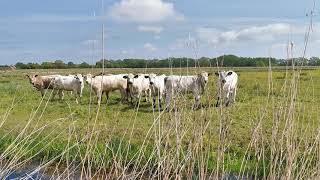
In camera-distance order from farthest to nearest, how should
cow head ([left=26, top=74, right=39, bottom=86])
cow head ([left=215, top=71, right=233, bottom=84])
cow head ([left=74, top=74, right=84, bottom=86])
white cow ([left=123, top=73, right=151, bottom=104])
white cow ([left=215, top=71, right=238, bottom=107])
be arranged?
1. cow head ([left=26, top=74, right=39, bottom=86])
2. cow head ([left=74, top=74, right=84, bottom=86])
3. white cow ([left=123, top=73, right=151, bottom=104])
4. white cow ([left=215, top=71, right=238, bottom=107])
5. cow head ([left=215, top=71, right=233, bottom=84])

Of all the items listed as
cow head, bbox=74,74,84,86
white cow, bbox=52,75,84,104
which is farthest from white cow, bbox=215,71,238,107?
white cow, bbox=52,75,84,104

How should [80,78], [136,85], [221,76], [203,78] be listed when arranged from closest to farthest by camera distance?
[221,76], [203,78], [136,85], [80,78]

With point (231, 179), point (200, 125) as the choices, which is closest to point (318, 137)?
point (200, 125)

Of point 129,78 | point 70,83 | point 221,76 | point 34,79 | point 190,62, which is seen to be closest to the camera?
point 190,62

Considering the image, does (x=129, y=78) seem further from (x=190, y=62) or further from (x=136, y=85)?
(x=190, y=62)

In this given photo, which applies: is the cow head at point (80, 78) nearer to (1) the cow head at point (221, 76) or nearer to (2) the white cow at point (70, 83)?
(2) the white cow at point (70, 83)

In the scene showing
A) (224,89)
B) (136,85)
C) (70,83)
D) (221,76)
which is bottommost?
(70,83)

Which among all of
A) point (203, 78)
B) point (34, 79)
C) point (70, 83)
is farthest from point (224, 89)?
point (34, 79)

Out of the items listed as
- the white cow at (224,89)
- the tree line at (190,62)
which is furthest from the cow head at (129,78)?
the tree line at (190,62)

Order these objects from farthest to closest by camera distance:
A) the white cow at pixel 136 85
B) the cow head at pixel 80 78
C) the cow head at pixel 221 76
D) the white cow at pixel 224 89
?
1. the cow head at pixel 80 78
2. the white cow at pixel 136 85
3. the white cow at pixel 224 89
4. the cow head at pixel 221 76

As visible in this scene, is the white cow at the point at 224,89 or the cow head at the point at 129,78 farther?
the cow head at the point at 129,78

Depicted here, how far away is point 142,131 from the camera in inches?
488

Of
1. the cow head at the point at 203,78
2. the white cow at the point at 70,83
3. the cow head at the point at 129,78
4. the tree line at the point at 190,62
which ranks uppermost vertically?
the tree line at the point at 190,62

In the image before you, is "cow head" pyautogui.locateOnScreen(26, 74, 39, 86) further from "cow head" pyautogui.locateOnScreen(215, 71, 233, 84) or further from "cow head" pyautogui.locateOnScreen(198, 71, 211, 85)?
"cow head" pyautogui.locateOnScreen(198, 71, 211, 85)
